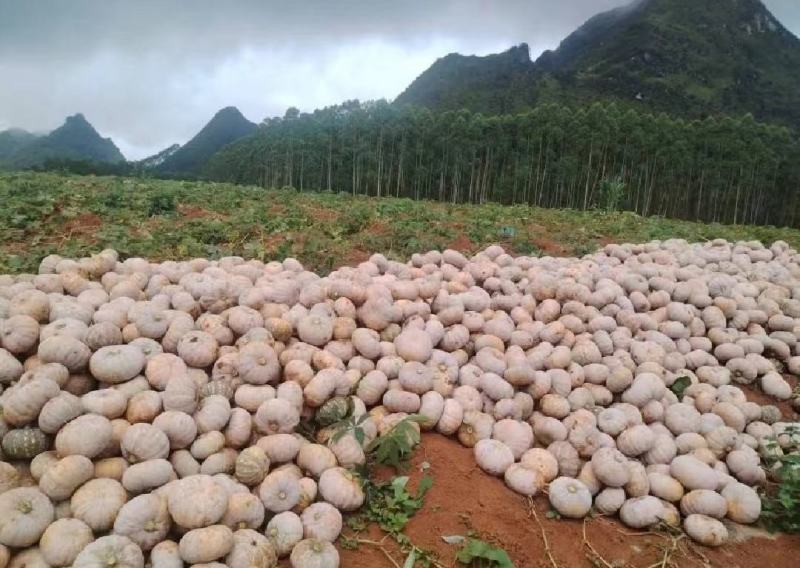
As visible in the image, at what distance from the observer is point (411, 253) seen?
27.7 ft

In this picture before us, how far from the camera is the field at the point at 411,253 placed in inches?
145

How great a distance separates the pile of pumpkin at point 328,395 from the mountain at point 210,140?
142 m

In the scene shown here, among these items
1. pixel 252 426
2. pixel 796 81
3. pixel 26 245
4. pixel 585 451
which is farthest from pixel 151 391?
pixel 796 81

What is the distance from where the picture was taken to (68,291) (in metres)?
4.96

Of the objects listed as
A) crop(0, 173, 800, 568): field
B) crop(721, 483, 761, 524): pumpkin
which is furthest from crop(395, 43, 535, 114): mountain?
crop(721, 483, 761, 524): pumpkin

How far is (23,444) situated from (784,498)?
5.43m

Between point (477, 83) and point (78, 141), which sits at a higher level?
point (477, 83)

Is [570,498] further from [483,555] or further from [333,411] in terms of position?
[333,411]

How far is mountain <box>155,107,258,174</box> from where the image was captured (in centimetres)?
14575

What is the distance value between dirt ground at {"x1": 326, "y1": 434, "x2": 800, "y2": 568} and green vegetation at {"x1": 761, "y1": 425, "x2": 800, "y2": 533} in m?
0.11

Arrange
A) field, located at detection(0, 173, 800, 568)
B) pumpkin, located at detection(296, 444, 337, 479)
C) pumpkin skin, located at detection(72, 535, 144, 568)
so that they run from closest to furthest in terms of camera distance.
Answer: pumpkin skin, located at detection(72, 535, 144, 568)
field, located at detection(0, 173, 800, 568)
pumpkin, located at detection(296, 444, 337, 479)

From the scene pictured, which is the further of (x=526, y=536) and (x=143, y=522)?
(x=526, y=536)

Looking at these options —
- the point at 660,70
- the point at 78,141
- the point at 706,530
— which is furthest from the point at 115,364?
the point at 78,141

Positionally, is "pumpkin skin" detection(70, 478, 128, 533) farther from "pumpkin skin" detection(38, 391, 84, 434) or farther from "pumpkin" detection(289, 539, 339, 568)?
"pumpkin" detection(289, 539, 339, 568)
